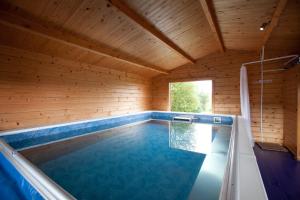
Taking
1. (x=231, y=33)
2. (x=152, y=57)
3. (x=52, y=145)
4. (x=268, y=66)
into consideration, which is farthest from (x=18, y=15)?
(x=268, y=66)

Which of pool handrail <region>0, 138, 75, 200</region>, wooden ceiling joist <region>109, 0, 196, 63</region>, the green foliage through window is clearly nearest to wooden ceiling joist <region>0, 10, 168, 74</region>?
wooden ceiling joist <region>109, 0, 196, 63</region>

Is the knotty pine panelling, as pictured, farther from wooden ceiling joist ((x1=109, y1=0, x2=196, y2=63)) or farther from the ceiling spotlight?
the ceiling spotlight

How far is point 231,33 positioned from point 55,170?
4.56 m

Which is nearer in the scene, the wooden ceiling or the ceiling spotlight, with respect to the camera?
the wooden ceiling

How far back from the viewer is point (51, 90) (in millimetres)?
3535

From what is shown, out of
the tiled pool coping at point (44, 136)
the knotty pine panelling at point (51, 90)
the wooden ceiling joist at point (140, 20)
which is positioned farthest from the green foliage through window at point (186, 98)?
the wooden ceiling joist at point (140, 20)

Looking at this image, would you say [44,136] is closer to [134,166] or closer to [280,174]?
[134,166]

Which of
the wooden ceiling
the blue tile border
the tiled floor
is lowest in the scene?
the tiled floor

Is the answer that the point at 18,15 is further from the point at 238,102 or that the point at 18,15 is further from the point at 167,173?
the point at 238,102

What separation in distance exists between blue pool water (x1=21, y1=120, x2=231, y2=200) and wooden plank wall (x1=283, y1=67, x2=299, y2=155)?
198cm

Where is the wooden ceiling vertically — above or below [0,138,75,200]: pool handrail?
above

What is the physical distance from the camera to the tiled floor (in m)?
2.34

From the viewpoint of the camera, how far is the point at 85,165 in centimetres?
202

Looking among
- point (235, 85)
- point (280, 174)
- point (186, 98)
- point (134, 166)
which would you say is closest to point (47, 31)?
point (134, 166)
